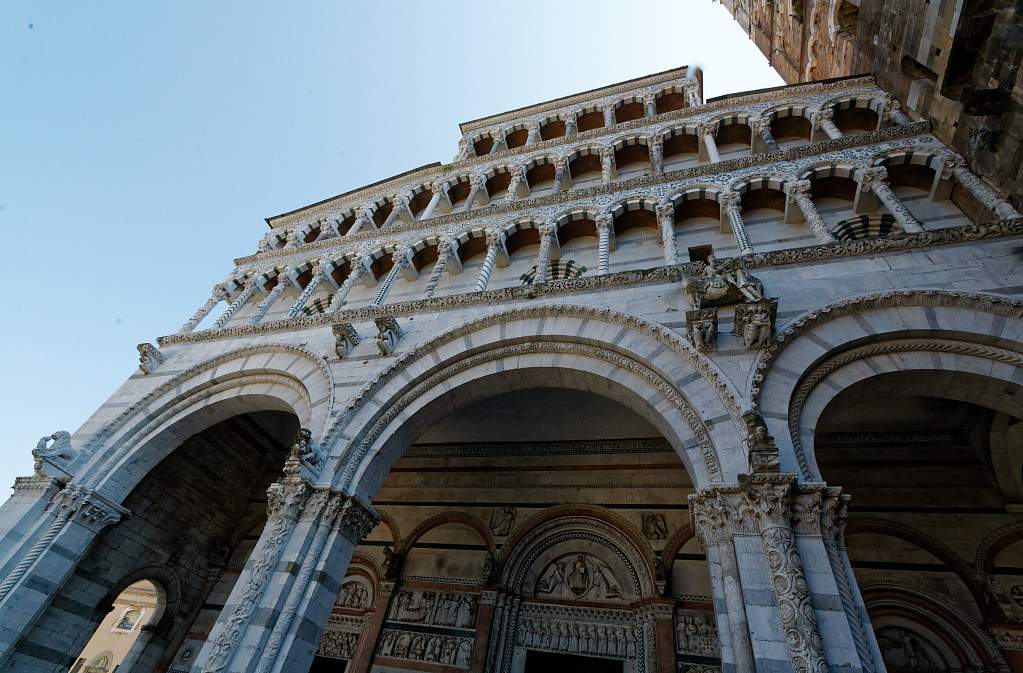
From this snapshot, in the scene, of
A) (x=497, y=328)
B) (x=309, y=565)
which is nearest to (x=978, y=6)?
(x=497, y=328)

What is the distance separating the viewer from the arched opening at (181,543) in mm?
8734

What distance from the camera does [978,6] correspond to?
232 inches

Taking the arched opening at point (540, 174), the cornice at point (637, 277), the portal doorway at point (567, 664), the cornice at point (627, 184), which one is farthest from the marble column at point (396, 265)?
the portal doorway at point (567, 664)

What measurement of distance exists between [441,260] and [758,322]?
6.73 meters

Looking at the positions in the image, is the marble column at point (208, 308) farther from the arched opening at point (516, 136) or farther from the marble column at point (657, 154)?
the marble column at point (657, 154)

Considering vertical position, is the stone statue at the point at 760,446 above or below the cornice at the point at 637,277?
below

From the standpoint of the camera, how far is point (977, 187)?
7.23m

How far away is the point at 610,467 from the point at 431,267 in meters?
6.05

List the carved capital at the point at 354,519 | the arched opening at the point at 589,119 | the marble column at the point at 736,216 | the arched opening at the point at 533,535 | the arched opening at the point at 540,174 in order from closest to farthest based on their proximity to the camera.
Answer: the carved capital at the point at 354,519 < the arched opening at the point at 533,535 < the marble column at the point at 736,216 < the arched opening at the point at 540,174 < the arched opening at the point at 589,119

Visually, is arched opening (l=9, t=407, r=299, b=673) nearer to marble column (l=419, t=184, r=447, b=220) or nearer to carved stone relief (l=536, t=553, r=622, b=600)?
carved stone relief (l=536, t=553, r=622, b=600)

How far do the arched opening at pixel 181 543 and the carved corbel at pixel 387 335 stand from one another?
221 centimetres

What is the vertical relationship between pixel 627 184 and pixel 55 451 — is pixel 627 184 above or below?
above

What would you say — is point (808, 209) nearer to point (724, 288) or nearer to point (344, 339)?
point (724, 288)

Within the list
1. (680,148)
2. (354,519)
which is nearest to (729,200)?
(680,148)
